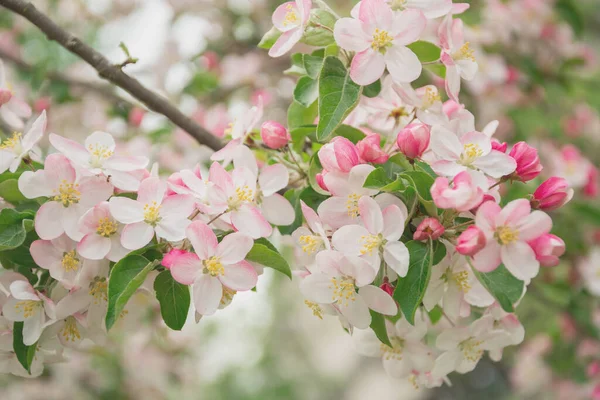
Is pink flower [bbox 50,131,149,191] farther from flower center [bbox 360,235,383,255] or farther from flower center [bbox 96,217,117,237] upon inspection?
flower center [bbox 360,235,383,255]

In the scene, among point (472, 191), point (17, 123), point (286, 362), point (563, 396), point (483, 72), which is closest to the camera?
point (472, 191)

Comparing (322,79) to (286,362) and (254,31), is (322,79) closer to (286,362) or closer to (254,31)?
(254,31)

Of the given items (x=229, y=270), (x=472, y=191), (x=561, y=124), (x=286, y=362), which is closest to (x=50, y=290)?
(x=229, y=270)

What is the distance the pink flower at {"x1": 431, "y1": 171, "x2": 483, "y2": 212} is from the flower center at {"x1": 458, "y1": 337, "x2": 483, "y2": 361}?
10.9 inches

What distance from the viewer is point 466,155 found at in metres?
0.73

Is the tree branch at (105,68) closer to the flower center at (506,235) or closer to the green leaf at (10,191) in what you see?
the green leaf at (10,191)

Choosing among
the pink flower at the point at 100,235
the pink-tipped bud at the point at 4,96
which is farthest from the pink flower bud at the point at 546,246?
the pink-tipped bud at the point at 4,96

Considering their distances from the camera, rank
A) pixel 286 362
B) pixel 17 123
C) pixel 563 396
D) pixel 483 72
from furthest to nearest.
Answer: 1. pixel 286 362
2. pixel 563 396
3. pixel 483 72
4. pixel 17 123

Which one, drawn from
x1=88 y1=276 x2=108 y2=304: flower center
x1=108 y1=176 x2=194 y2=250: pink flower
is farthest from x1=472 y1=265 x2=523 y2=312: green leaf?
x1=88 y1=276 x2=108 y2=304: flower center

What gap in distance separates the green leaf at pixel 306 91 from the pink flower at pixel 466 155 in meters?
0.19

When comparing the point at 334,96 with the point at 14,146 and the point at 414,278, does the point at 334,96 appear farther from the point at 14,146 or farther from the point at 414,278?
the point at 14,146

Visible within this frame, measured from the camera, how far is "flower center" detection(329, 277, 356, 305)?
0.70 metres

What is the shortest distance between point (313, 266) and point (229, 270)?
157 millimetres

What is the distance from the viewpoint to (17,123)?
0.93 meters
